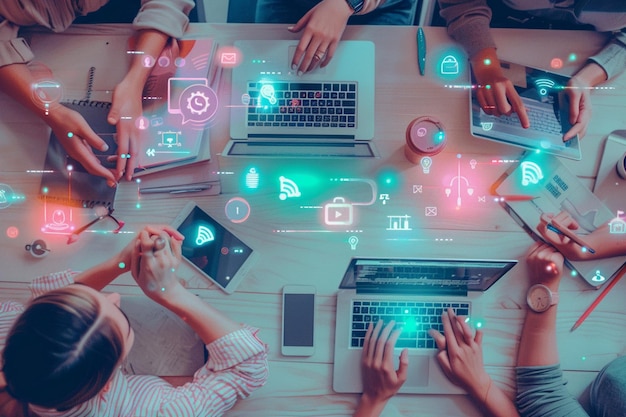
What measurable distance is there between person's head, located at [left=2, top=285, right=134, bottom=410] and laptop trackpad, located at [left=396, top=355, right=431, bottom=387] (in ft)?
2.18

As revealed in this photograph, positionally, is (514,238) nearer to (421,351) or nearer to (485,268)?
(485,268)

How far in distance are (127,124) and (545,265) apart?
41.7 inches

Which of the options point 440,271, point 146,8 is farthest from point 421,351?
point 146,8

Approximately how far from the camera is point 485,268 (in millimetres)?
1046

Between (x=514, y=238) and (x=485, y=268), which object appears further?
(x=514, y=238)

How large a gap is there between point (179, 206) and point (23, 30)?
0.60 metres

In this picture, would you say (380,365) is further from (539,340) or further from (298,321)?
(539,340)

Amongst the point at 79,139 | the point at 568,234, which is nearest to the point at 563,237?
the point at 568,234

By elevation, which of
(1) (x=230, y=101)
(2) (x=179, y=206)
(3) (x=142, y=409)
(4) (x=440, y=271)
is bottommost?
→ (3) (x=142, y=409)

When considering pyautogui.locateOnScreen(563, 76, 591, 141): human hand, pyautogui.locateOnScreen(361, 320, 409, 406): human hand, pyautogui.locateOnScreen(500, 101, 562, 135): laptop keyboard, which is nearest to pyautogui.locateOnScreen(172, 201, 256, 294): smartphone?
pyautogui.locateOnScreen(361, 320, 409, 406): human hand

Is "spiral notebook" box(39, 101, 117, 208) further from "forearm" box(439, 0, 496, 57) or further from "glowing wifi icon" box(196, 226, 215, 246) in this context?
"forearm" box(439, 0, 496, 57)

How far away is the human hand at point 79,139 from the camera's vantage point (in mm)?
1145

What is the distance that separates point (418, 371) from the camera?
3.79ft

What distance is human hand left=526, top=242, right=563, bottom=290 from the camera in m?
1.14
